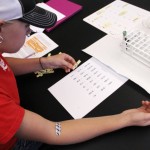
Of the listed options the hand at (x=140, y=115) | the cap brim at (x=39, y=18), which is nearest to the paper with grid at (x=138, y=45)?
the hand at (x=140, y=115)

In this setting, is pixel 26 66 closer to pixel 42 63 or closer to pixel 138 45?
pixel 42 63

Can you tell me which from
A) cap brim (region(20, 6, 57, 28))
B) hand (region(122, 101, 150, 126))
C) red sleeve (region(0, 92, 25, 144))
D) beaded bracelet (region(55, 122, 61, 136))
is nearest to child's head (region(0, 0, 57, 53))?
cap brim (region(20, 6, 57, 28))

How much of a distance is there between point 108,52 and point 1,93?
0.46 m

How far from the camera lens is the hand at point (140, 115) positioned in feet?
2.14

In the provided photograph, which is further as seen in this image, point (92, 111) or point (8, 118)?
point (92, 111)

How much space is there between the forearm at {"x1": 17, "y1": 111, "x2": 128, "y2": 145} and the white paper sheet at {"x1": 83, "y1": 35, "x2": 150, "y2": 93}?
0.17 meters

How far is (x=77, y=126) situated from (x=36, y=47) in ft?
1.71

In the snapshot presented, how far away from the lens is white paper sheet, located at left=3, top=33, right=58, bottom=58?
1052 mm

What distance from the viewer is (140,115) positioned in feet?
2.15

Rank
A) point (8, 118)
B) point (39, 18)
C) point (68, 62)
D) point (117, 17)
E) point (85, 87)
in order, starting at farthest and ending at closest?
point (117, 17)
point (68, 62)
point (85, 87)
point (39, 18)
point (8, 118)

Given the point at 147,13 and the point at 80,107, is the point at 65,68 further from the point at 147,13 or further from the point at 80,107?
the point at 147,13

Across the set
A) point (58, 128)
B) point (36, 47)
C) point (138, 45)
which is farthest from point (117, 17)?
point (58, 128)

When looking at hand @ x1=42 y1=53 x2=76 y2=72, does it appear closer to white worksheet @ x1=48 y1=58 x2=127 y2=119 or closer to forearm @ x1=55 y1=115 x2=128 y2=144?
white worksheet @ x1=48 y1=58 x2=127 y2=119

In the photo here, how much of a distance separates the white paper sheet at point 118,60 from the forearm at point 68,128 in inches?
6.9
